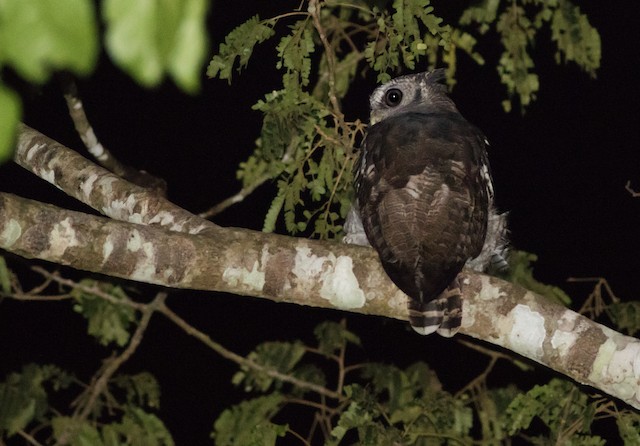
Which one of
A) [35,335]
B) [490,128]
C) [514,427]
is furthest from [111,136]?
[514,427]

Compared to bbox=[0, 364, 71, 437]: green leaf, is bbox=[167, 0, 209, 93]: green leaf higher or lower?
higher

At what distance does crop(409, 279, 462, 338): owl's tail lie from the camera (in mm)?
3055

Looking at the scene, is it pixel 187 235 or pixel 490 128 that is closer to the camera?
pixel 187 235

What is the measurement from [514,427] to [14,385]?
2.63 metres

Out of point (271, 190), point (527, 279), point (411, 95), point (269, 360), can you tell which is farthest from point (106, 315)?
point (271, 190)

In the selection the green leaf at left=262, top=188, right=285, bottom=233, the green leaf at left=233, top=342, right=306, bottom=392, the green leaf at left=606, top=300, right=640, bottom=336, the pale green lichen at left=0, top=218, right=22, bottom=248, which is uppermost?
the pale green lichen at left=0, top=218, right=22, bottom=248

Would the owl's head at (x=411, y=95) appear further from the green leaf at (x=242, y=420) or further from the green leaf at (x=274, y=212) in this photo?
the green leaf at (x=242, y=420)

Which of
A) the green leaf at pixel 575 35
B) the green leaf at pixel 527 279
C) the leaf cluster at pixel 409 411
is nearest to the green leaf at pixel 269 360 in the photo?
the leaf cluster at pixel 409 411

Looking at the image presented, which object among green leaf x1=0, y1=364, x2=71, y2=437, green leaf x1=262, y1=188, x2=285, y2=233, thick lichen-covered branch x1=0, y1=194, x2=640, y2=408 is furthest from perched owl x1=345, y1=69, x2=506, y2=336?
green leaf x1=0, y1=364, x2=71, y2=437

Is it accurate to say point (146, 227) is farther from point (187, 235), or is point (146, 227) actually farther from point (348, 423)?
point (348, 423)

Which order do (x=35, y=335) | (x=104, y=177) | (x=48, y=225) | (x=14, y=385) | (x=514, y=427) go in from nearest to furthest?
(x=48, y=225), (x=104, y=177), (x=514, y=427), (x=14, y=385), (x=35, y=335)

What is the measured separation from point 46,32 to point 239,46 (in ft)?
8.79

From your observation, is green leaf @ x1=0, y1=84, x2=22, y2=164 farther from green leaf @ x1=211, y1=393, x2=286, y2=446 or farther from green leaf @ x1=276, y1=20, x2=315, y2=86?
green leaf @ x1=211, y1=393, x2=286, y2=446

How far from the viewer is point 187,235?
288 centimetres
